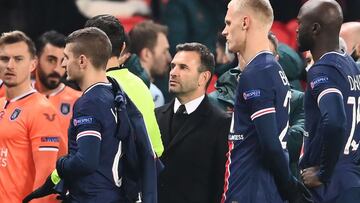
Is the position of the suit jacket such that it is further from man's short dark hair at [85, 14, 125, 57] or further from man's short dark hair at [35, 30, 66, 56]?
man's short dark hair at [35, 30, 66, 56]

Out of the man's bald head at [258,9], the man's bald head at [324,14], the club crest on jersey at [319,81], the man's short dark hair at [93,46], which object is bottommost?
the club crest on jersey at [319,81]

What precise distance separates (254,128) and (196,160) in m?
1.34

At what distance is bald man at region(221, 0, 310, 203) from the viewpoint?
233 inches

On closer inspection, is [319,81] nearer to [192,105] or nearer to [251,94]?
[251,94]

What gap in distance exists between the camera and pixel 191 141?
7348 mm

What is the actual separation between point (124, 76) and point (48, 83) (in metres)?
2.32

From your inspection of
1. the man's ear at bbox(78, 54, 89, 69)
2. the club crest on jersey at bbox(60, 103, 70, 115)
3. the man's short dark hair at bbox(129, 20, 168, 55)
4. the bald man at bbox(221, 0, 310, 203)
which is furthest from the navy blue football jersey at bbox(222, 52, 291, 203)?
the man's short dark hair at bbox(129, 20, 168, 55)

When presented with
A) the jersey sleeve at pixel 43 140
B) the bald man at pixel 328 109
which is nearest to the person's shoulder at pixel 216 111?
the jersey sleeve at pixel 43 140

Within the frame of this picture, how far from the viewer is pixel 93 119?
614 cm

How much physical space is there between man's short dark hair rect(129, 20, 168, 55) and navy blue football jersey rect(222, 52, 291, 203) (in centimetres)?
362

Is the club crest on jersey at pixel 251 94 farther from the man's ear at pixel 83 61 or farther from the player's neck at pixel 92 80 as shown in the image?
the man's ear at pixel 83 61

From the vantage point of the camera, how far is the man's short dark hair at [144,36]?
380 inches

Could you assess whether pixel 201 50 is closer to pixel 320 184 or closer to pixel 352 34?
pixel 352 34

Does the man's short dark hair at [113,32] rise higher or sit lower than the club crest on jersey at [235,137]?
higher
